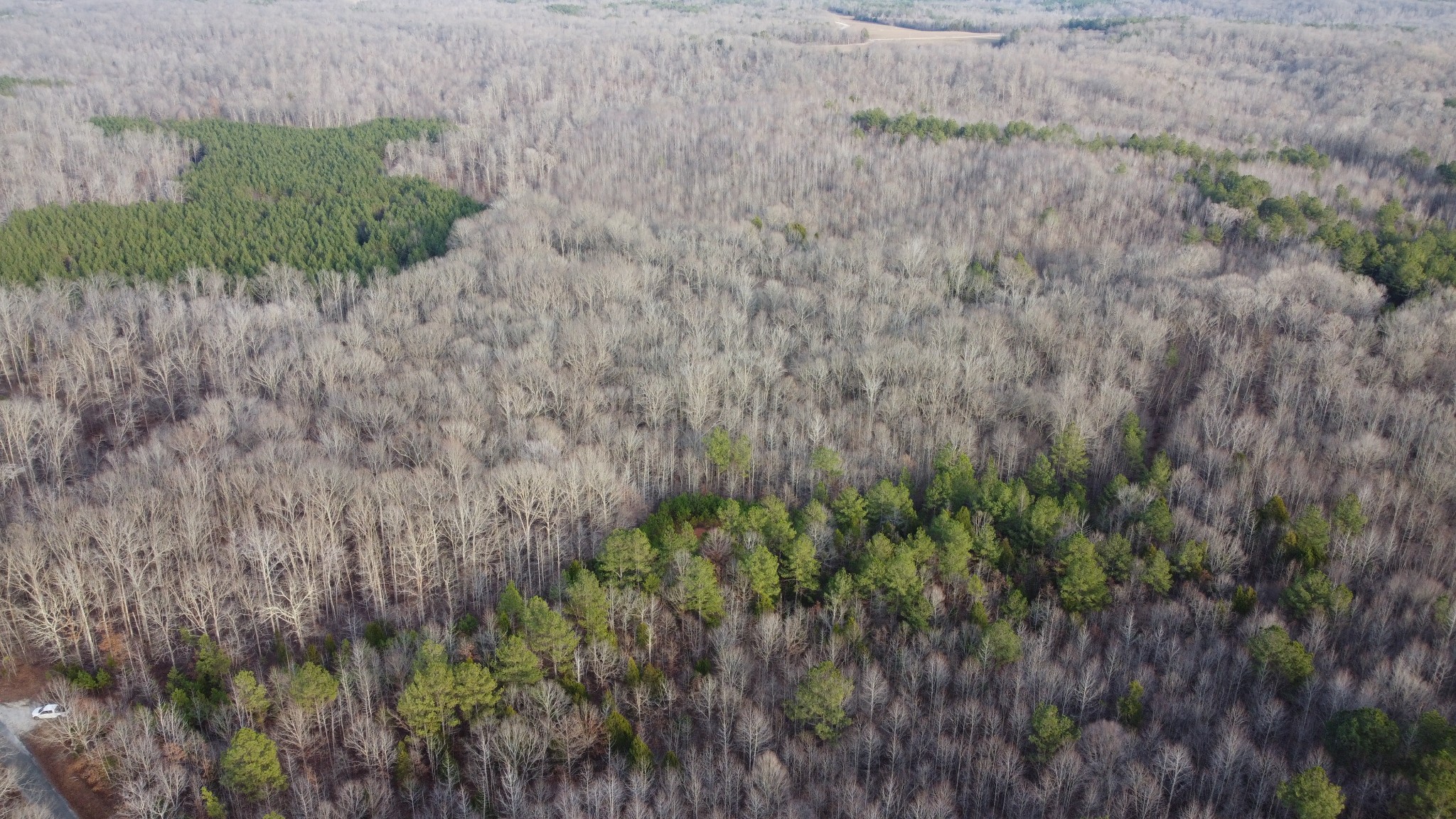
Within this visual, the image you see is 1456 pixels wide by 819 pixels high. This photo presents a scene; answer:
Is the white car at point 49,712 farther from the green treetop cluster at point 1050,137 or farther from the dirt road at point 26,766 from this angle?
the green treetop cluster at point 1050,137

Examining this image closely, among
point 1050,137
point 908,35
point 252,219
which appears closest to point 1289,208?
point 1050,137

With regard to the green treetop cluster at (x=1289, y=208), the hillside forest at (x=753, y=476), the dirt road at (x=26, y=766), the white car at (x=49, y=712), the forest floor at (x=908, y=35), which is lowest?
the dirt road at (x=26, y=766)

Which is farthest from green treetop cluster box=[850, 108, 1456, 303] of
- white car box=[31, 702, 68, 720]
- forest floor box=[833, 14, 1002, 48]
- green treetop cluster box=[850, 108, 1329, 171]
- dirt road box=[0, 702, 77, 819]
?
dirt road box=[0, 702, 77, 819]

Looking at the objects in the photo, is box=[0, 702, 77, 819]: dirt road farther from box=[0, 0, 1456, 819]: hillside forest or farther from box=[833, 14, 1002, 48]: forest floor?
box=[833, 14, 1002, 48]: forest floor

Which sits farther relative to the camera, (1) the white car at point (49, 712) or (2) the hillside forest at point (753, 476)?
(1) the white car at point (49, 712)

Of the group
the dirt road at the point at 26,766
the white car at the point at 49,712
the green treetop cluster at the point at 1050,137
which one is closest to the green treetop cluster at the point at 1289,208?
the green treetop cluster at the point at 1050,137
